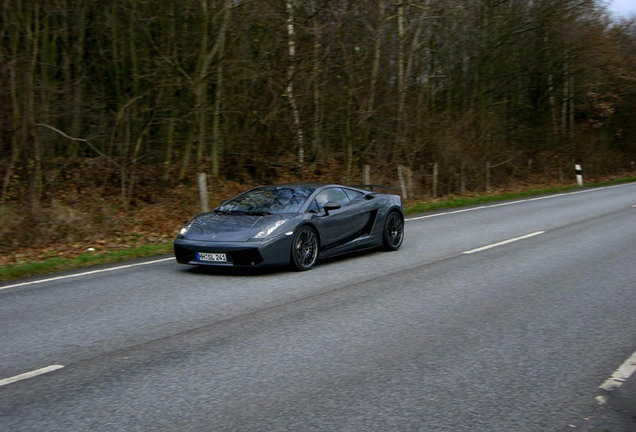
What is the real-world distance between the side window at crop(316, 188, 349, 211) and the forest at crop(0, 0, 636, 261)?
494cm

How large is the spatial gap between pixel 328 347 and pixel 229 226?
13.9 feet

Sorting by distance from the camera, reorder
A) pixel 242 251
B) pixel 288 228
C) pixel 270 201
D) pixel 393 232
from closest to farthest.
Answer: pixel 242 251 < pixel 288 228 < pixel 270 201 < pixel 393 232

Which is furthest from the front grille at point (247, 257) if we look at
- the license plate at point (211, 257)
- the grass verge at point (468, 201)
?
the grass verge at point (468, 201)

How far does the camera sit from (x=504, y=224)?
16797mm

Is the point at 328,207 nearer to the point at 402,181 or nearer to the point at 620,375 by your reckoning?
the point at 620,375

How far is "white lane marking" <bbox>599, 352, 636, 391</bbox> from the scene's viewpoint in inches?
200

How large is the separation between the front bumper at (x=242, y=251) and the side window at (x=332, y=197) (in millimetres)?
1285

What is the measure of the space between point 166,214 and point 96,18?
690 centimetres

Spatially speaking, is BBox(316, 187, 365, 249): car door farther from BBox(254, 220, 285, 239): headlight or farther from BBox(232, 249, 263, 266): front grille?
BBox(232, 249, 263, 266): front grille

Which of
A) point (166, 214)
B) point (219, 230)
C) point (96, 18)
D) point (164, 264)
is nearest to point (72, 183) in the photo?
point (166, 214)

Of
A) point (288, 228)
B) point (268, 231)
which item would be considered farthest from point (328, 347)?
point (288, 228)

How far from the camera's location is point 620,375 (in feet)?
17.5

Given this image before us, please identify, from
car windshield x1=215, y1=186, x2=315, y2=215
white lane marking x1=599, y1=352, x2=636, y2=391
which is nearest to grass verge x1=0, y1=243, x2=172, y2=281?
car windshield x1=215, y1=186, x2=315, y2=215

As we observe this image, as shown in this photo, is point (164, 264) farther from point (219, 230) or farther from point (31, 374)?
point (31, 374)
